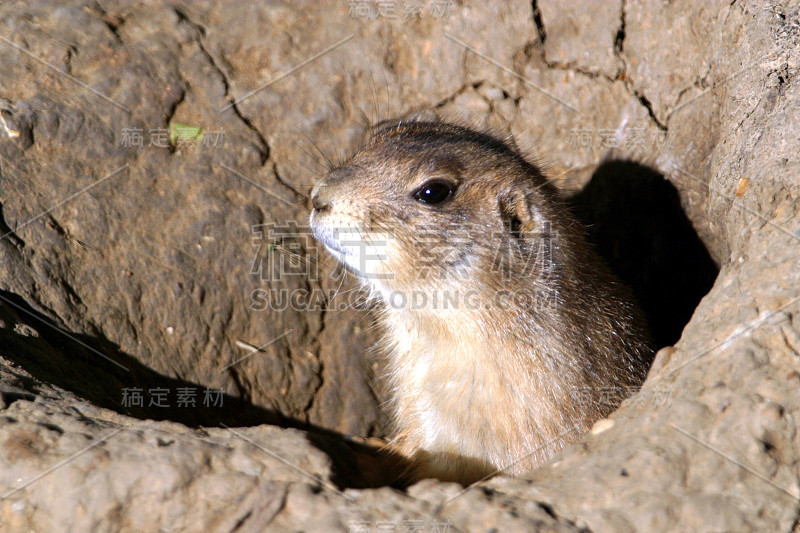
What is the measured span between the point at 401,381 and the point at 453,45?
300 cm

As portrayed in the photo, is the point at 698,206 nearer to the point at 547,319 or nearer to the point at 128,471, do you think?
the point at 547,319

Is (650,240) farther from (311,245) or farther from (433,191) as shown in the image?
(311,245)

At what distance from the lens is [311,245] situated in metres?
5.54

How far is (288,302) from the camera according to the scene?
17.4 ft

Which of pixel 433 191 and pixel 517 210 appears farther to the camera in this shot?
pixel 517 210

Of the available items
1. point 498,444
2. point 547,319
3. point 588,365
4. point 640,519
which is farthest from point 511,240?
point 640,519

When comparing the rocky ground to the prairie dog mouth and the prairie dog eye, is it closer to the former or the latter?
the prairie dog mouth

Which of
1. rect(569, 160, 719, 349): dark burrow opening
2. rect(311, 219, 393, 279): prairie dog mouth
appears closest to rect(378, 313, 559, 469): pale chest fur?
rect(311, 219, 393, 279): prairie dog mouth

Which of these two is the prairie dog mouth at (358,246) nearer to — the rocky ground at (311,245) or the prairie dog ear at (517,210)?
the prairie dog ear at (517,210)

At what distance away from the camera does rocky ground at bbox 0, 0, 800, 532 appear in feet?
8.37

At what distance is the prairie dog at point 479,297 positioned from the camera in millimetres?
3785

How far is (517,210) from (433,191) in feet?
1.86

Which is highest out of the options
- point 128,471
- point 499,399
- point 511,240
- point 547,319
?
point 511,240

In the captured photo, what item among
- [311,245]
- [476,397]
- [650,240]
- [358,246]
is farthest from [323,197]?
[650,240]
